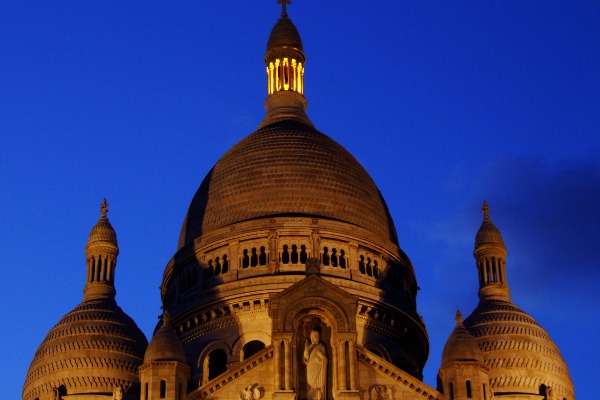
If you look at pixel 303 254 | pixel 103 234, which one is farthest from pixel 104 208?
pixel 303 254

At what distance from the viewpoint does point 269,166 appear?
263 feet

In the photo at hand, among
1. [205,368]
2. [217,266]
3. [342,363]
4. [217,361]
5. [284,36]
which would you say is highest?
[284,36]

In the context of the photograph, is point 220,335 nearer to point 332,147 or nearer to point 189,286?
point 189,286

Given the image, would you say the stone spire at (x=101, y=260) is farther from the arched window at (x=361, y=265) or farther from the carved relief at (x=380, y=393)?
the carved relief at (x=380, y=393)

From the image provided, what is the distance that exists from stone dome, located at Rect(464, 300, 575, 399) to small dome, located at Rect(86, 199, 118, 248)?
55.2ft

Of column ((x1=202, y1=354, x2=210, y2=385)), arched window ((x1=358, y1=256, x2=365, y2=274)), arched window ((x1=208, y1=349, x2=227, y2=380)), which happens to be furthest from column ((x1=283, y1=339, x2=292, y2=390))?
arched window ((x1=358, y1=256, x2=365, y2=274))

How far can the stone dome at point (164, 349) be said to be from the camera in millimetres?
60844

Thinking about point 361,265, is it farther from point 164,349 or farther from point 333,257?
point 164,349

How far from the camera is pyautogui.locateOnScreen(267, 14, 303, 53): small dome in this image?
8981 cm

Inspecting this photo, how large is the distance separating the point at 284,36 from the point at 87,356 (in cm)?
2629

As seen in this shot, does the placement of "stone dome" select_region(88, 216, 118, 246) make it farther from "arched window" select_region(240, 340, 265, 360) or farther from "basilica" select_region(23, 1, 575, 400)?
"arched window" select_region(240, 340, 265, 360)

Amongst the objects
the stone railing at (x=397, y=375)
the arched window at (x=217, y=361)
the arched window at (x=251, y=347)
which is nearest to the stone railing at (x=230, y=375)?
the stone railing at (x=397, y=375)

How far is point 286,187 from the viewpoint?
78.9m

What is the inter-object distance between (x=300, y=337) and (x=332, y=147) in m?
22.4
